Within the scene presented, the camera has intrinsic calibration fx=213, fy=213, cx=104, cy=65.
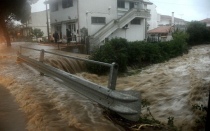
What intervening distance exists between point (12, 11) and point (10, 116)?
3.64m

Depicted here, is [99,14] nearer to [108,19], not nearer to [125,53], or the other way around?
[108,19]

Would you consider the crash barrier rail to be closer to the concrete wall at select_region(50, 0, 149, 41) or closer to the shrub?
the concrete wall at select_region(50, 0, 149, 41)

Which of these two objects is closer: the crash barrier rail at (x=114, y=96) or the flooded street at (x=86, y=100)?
the crash barrier rail at (x=114, y=96)

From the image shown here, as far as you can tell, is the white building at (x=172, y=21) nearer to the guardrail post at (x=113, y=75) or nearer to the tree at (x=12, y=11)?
the guardrail post at (x=113, y=75)

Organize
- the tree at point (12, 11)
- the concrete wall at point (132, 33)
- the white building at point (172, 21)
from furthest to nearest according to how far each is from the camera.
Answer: the concrete wall at point (132, 33) → the tree at point (12, 11) → the white building at point (172, 21)

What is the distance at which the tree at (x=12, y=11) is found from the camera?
4.97 metres

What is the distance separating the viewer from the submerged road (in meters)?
3.34

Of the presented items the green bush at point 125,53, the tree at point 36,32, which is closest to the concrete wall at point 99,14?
the green bush at point 125,53

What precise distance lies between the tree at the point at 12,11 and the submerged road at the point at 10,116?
7.11 ft

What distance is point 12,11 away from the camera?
6262mm

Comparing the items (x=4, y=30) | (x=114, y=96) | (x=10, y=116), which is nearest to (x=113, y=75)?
(x=114, y=96)

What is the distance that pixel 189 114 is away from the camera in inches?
196

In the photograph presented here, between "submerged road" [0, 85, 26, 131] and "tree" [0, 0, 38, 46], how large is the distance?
2.17 m

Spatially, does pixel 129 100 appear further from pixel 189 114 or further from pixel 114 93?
pixel 189 114
